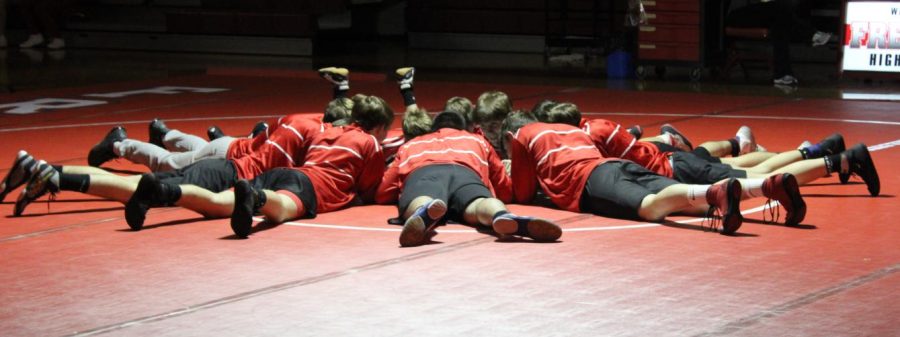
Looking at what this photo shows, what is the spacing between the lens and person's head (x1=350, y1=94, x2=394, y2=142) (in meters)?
7.31

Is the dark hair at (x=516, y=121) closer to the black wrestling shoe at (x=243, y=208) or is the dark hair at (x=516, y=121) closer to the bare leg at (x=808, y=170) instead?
the bare leg at (x=808, y=170)

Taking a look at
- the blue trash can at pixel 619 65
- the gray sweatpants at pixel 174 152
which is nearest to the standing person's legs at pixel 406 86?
the gray sweatpants at pixel 174 152

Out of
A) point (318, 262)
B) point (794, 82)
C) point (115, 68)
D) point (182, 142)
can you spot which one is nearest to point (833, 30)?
point (794, 82)

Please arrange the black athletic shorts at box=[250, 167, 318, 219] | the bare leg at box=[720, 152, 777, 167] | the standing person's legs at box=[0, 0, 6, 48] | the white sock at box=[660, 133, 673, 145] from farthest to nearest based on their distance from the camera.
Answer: the standing person's legs at box=[0, 0, 6, 48], the white sock at box=[660, 133, 673, 145], the bare leg at box=[720, 152, 777, 167], the black athletic shorts at box=[250, 167, 318, 219]

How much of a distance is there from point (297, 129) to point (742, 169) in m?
2.46

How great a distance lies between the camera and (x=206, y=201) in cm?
683

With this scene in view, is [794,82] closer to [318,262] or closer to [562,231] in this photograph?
[562,231]

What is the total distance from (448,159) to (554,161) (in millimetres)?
550

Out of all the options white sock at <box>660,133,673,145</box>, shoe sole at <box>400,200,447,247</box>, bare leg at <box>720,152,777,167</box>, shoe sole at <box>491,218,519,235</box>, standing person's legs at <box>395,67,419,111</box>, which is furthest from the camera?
standing person's legs at <box>395,67,419,111</box>

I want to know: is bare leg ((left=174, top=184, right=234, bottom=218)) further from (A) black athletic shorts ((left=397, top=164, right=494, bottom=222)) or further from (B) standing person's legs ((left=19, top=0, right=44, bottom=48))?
(B) standing person's legs ((left=19, top=0, right=44, bottom=48))

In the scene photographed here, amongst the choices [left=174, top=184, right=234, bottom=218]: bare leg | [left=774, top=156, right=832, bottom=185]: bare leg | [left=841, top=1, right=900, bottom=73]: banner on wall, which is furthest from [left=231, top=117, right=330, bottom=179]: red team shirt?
[left=841, top=1, right=900, bottom=73]: banner on wall

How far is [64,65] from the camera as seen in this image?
17703mm

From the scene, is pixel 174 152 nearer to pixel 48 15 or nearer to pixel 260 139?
pixel 260 139

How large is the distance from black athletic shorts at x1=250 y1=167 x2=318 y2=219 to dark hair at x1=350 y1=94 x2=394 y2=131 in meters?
0.48
